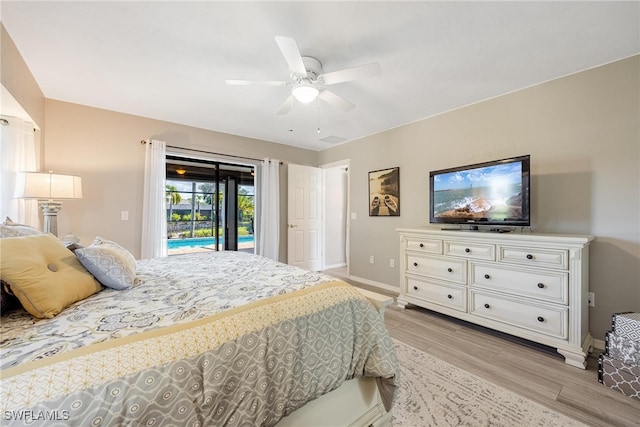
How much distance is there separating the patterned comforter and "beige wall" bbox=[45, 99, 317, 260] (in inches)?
93.1

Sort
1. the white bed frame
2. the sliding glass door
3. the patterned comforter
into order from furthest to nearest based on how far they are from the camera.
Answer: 1. the sliding glass door
2. the white bed frame
3. the patterned comforter

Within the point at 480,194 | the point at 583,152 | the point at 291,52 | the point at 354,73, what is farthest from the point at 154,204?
the point at 583,152

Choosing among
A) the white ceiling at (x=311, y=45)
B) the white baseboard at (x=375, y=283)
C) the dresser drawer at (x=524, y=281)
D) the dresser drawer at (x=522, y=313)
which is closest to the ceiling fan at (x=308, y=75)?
the white ceiling at (x=311, y=45)

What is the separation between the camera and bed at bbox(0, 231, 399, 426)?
27.4 inches

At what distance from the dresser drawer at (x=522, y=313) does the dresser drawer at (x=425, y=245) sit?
553 millimetres

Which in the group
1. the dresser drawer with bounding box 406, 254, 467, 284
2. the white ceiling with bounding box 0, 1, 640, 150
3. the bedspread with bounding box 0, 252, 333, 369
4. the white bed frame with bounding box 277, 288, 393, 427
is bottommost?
the white bed frame with bounding box 277, 288, 393, 427

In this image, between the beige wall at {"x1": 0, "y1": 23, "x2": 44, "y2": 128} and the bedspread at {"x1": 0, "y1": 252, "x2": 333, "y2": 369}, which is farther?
the beige wall at {"x1": 0, "y1": 23, "x2": 44, "y2": 128}

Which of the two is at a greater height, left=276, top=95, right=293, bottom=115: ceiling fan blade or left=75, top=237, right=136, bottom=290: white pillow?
left=276, top=95, right=293, bottom=115: ceiling fan blade

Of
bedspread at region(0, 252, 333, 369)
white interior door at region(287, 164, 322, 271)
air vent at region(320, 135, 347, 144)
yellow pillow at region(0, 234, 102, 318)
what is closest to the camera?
bedspread at region(0, 252, 333, 369)

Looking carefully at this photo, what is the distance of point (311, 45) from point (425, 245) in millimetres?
2352

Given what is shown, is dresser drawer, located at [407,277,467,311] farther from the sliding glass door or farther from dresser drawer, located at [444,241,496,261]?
the sliding glass door

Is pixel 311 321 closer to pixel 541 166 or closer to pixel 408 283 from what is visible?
pixel 408 283

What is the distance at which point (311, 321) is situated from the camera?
46.1 inches

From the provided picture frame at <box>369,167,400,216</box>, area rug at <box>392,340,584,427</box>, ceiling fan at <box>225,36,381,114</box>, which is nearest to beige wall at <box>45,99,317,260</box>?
ceiling fan at <box>225,36,381,114</box>
